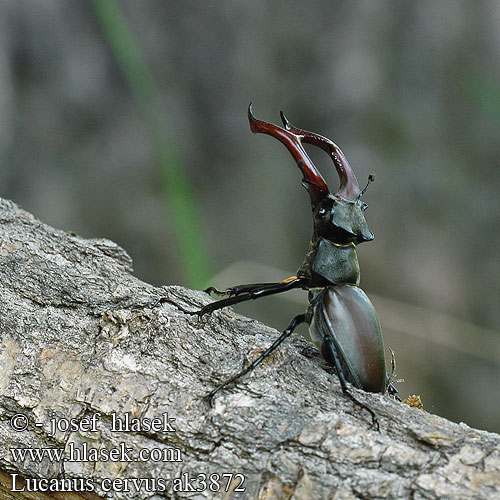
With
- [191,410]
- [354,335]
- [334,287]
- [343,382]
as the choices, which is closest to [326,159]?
[334,287]

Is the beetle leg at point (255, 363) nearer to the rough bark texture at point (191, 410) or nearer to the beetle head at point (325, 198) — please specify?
the rough bark texture at point (191, 410)

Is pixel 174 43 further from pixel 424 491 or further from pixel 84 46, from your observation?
pixel 424 491

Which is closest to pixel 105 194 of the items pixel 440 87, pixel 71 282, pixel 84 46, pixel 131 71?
pixel 84 46

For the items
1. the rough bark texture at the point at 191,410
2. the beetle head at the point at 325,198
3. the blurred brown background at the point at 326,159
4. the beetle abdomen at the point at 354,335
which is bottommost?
the rough bark texture at the point at 191,410

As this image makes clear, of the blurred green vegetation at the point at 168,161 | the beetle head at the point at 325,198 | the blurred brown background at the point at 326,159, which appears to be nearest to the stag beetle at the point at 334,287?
the beetle head at the point at 325,198

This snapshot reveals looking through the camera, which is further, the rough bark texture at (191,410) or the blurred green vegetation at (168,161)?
the blurred green vegetation at (168,161)
